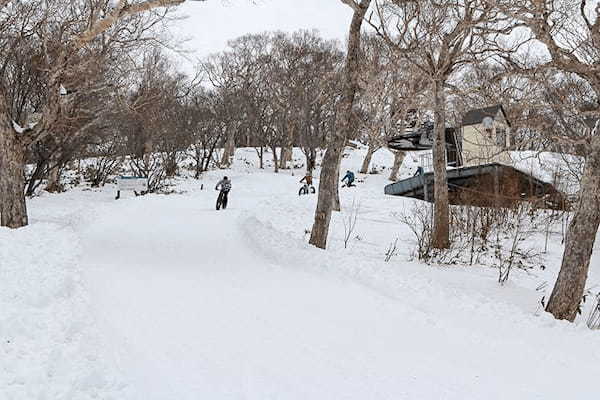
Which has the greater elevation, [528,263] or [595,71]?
[595,71]

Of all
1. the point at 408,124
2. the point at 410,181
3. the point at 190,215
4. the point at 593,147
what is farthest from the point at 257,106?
the point at 593,147

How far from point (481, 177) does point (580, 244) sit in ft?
46.3

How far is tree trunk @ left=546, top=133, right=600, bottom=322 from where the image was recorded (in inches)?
256

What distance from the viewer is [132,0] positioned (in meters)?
10.8

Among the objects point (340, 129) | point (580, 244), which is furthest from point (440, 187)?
point (580, 244)

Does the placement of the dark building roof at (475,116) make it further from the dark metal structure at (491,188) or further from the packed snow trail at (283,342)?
the packed snow trail at (283,342)

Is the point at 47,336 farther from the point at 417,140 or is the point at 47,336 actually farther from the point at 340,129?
the point at 417,140

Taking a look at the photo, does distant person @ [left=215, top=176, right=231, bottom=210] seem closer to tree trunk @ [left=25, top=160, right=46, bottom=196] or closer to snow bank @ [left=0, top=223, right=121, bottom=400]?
tree trunk @ [left=25, top=160, right=46, bottom=196]

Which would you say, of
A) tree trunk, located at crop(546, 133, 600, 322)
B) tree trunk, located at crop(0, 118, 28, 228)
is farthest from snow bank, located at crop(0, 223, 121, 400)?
tree trunk, located at crop(546, 133, 600, 322)

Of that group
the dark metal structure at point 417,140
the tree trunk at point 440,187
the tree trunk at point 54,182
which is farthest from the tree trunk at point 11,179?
the dark metal structure at point 417,140

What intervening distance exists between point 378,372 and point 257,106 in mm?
37445

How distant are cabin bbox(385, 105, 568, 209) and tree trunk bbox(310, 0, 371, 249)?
2801 millimetres

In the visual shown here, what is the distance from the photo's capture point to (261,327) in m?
5.17

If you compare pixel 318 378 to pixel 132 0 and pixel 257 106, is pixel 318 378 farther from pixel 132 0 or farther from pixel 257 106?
pixel 257 106
